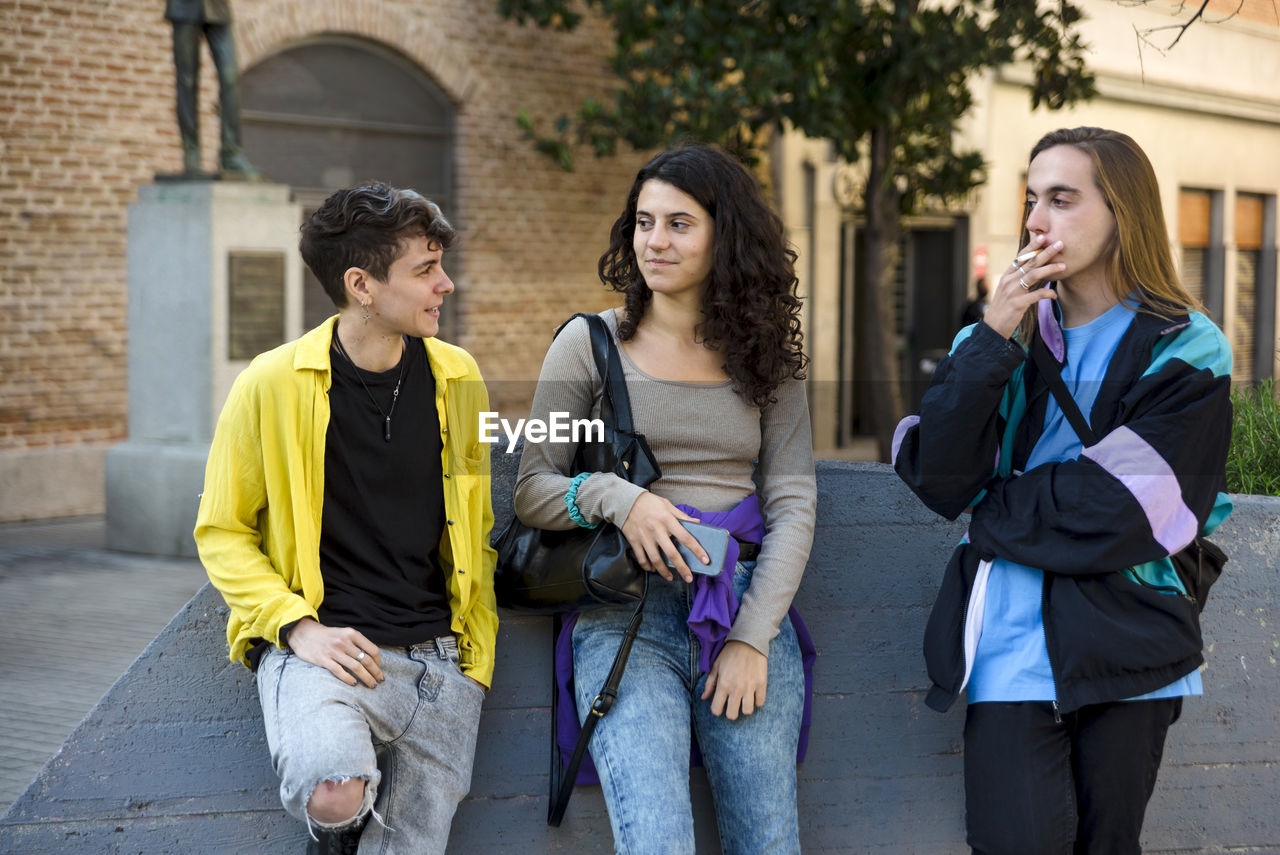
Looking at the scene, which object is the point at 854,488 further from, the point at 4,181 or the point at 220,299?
the point at 4,181

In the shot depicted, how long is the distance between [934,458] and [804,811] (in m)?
1.26

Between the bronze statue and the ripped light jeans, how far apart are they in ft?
23.0

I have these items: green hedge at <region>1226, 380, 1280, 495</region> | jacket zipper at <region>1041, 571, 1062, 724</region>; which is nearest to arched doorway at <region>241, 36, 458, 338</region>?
green hedge at <region>1226, 380, 1280, 495</region>

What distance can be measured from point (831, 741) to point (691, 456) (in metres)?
1.00

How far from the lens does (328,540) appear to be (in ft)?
9.38

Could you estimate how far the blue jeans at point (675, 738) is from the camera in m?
Answer: 2.77

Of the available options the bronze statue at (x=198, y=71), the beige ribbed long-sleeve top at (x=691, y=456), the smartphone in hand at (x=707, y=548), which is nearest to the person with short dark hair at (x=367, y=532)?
the beige ribbed long-sleeve top at (x=691, y=456)

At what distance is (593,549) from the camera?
2941 millimetres

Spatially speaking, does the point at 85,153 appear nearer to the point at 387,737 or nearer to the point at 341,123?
the point at 341,123

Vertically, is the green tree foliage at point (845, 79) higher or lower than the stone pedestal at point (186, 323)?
higher

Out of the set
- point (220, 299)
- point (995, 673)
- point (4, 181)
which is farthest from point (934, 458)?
point (4, 181)

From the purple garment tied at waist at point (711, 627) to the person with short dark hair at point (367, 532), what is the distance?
7.8 inches

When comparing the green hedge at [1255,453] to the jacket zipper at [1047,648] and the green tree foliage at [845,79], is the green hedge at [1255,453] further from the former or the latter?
the green tree foliage at [845,79]

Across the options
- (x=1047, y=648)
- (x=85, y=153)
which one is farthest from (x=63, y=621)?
→ (x=1047, y=648)
